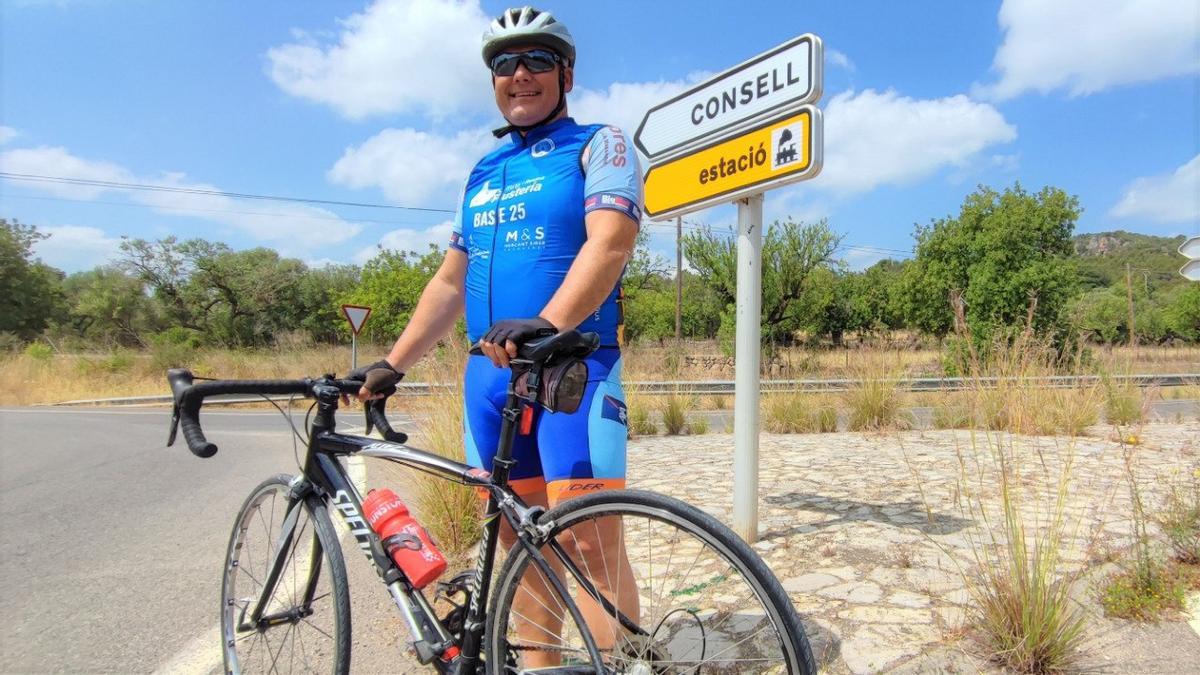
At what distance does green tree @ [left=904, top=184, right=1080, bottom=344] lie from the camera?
28.5 m

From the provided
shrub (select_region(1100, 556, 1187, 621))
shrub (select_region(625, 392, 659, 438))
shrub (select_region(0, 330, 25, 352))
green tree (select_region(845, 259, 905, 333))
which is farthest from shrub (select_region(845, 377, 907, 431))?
shrub (select_region(0, 330, 25, 352))

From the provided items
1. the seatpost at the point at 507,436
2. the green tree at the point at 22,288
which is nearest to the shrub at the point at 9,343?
the green tree at the point at 22,288

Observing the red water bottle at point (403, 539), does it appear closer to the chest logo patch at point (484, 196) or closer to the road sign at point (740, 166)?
the chest logo patch at point (484, 196)

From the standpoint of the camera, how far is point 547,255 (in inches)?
72.6

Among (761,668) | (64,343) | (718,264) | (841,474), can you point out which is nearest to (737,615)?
(761,668)

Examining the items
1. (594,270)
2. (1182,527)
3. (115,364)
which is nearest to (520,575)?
(594,270)

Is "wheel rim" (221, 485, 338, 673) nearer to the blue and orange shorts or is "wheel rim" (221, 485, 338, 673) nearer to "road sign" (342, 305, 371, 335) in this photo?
the blue and orange shorts

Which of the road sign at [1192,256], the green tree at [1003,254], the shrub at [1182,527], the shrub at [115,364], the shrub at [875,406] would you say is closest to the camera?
the shrub at [1182,527]

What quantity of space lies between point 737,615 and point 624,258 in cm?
105

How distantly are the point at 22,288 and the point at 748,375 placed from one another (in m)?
50.6

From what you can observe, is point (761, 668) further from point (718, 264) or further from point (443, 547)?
point (718, 264)

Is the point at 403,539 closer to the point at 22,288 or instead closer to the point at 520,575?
the point at 520,575

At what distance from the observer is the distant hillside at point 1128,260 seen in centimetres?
3088

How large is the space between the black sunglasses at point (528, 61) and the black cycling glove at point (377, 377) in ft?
3.11
